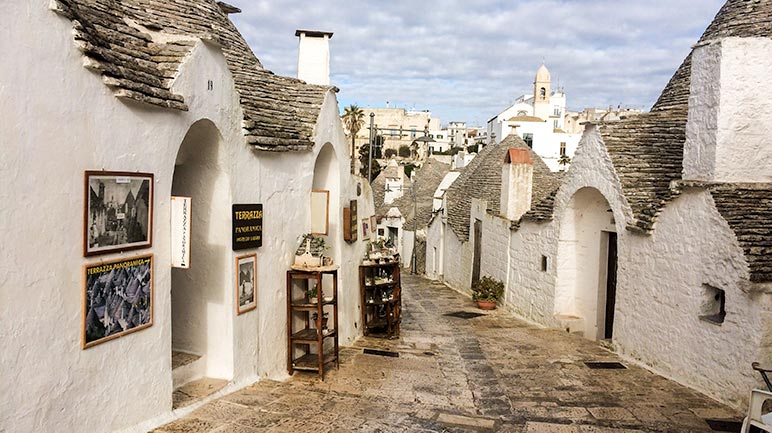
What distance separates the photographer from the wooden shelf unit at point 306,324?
7.67 metres

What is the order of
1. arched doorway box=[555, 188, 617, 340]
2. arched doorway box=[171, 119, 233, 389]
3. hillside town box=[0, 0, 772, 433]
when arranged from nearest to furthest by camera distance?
hillside town box=[0, 0, 772, 433], arched doorway box=[171, 119, 233, 389], arched doorway box=[555, 188, 617, 340]

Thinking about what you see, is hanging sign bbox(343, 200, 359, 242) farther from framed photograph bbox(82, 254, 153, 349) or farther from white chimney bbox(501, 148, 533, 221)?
white chimney bbox(501, 148, 533, 221)

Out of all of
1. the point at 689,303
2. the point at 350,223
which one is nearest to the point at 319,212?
the point at 350,223

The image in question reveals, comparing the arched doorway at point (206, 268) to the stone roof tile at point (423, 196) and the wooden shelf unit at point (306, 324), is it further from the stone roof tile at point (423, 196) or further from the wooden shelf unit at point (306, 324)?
the stone roof tile at point (423, 196)

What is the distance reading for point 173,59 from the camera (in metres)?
5.75

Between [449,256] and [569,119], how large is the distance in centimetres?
4935

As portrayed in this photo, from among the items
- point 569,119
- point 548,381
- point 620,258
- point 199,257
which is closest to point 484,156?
point 620,258

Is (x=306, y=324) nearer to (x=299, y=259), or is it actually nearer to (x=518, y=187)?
(x=299, y=259)

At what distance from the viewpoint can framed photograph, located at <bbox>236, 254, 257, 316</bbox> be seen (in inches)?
267

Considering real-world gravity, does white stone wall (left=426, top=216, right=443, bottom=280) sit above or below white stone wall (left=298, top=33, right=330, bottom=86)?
below

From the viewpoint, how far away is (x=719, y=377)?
7352mm

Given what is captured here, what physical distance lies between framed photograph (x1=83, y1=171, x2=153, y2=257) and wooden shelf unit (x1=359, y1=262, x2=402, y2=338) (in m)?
5.76

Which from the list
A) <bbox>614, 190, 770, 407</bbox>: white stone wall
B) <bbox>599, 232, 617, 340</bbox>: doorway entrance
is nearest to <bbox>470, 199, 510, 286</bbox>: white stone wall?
<bbox>599, 232, 617, 340</bbox>: doorway entrance

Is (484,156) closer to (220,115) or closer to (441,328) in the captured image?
(441,328)
